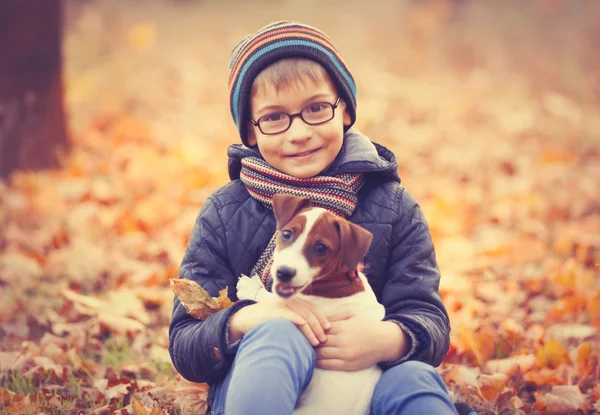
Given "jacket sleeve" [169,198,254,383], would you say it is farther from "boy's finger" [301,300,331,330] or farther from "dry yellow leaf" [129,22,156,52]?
"dry yellow leaf" [129,22,156,52]

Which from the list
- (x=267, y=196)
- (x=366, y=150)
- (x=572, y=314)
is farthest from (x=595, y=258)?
(x=267, y=196)

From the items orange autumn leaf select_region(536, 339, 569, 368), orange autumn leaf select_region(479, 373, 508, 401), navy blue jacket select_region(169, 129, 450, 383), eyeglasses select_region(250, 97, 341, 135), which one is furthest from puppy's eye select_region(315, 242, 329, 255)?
orange autumn leaf select_region(536, 339, 569, 368)

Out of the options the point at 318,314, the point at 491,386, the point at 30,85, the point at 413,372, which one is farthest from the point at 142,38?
the point at 413,372

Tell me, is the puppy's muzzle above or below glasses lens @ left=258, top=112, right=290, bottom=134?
below

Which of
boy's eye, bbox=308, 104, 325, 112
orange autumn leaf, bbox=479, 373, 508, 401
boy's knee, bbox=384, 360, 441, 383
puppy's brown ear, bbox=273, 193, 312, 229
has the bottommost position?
orange autumn leaf, bbox=479, 373, 508, 401

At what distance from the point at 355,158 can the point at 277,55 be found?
45 cm

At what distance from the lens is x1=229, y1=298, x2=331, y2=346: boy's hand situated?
1.95 m

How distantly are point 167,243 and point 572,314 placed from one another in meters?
2.44

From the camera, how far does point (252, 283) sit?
7.42ft

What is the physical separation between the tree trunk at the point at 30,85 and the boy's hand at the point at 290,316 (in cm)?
407

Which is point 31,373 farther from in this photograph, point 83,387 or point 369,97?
point 369,97

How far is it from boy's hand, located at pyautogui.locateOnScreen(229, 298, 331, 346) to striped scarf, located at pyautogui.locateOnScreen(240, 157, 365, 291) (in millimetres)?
173

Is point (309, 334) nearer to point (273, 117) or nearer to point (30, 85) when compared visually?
point (273, 117)

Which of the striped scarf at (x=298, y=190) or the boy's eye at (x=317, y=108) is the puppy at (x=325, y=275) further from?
the boy's eye at (x=317, y=108)
